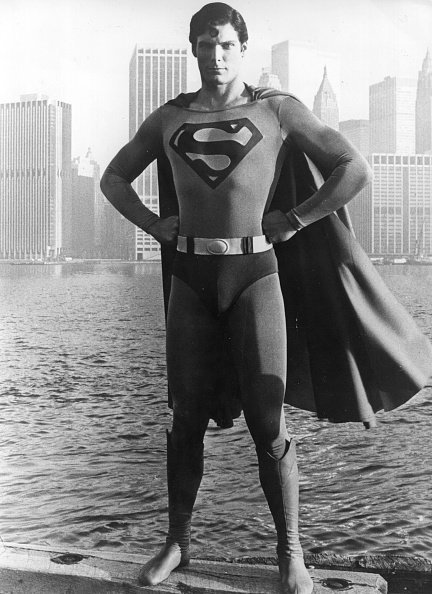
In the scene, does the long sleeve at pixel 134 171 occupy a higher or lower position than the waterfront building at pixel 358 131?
lower

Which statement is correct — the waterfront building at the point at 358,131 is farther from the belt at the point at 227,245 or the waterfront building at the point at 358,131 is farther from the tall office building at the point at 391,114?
the belt at the point at 227,245

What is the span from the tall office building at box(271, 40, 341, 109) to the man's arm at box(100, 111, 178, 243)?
0.83 m

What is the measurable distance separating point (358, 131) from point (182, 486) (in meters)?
2.03

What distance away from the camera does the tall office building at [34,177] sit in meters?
4.05

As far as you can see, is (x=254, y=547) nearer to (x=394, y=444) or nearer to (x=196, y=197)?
(x=196, y=197)

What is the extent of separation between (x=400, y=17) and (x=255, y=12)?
73 centimetres

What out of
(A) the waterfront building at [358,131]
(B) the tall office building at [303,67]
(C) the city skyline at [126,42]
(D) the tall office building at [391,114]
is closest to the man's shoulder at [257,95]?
(C) the city skyline at [126,42]

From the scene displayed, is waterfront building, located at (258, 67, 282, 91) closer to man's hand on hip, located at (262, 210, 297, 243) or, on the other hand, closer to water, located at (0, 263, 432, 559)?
man's hand on hip, located at (262, 210, 297, 243)

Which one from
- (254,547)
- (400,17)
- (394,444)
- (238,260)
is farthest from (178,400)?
(394,444)

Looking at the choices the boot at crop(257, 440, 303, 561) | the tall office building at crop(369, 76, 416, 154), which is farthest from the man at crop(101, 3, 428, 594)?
the tall office building at crop(369, 76, 416, 154)

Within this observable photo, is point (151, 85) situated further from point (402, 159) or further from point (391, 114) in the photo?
point (402, 159)

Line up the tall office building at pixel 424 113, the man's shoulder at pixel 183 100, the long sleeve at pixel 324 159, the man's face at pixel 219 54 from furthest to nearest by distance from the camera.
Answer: the tall office building at pixel 424 113, the man's shoulder at pixel 183 100, the man's face at pixel 219 54, the long sleeve at pixel 324 159

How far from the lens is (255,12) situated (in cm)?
329

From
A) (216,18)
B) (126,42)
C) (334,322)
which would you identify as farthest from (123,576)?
(126,42)
